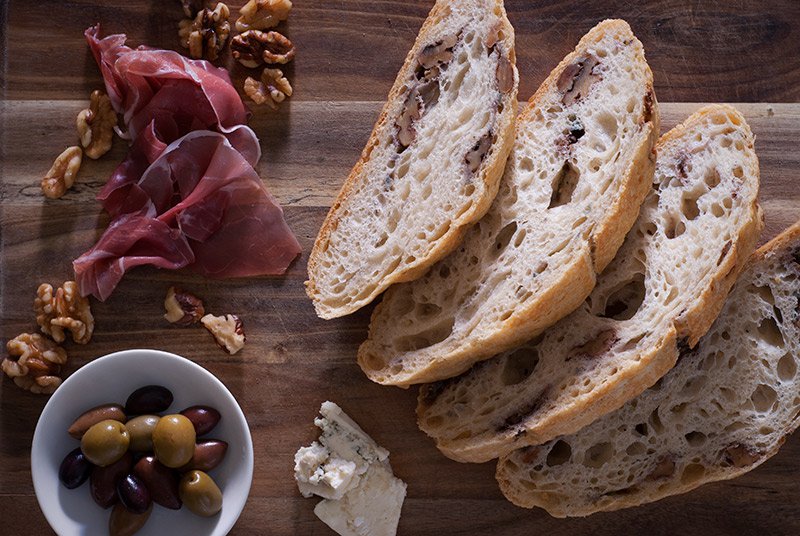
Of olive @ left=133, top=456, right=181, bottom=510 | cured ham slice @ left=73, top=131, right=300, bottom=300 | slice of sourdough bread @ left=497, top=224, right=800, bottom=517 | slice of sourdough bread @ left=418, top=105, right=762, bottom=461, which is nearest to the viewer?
slice of sourdough bread @ left=418, top=105, right=762, bottom=461

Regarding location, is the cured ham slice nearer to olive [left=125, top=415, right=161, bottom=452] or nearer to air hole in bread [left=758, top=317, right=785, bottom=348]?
olive [left=125, top=415, right=161, bottom=452]

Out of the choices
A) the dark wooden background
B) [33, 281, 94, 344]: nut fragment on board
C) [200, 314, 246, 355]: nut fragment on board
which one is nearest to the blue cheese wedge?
the dark wooden background

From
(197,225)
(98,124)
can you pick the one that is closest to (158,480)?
(197,225)

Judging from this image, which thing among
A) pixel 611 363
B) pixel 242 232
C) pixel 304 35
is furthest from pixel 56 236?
pixel 611 363

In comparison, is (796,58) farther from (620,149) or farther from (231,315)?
(231,315)

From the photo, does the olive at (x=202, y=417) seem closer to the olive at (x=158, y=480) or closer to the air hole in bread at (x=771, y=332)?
the olive at (x=158, y=480)

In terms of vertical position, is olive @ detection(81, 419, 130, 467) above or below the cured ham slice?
below

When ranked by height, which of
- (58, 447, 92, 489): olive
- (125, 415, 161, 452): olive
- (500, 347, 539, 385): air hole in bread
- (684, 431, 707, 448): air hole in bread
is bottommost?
(58, 447, 92, 489): olive

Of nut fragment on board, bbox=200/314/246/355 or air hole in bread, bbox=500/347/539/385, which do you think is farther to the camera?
nut fragment on board, bbox=200/314/246/355
